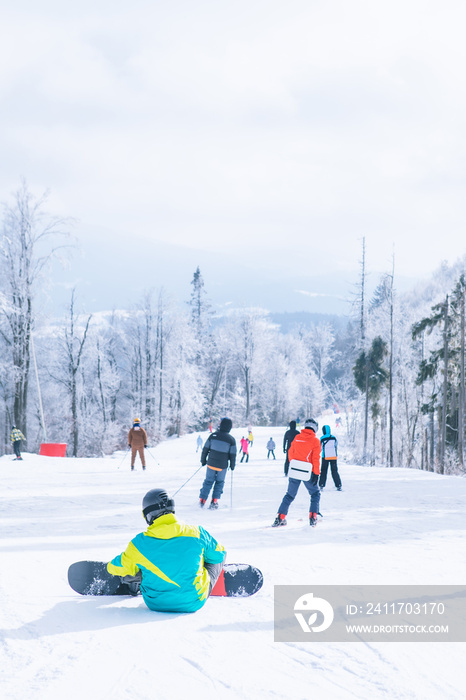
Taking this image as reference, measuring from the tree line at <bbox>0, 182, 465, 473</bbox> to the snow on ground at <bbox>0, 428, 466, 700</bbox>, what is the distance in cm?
1198

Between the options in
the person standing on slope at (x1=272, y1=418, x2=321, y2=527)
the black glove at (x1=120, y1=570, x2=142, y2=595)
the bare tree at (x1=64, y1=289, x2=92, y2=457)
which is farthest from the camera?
the bare tree at (x1=64, y1=289, x2=92, y2=457)

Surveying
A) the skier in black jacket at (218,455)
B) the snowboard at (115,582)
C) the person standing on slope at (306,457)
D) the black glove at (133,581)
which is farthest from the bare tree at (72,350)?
the black glove at (133,581)

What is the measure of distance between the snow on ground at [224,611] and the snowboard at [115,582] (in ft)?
0.33

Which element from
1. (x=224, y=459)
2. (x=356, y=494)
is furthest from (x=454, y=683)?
(x=356, y=494)

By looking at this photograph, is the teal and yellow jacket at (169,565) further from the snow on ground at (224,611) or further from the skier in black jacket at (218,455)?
the skier in black jacket at (218,455)

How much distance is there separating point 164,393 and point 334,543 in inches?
1685

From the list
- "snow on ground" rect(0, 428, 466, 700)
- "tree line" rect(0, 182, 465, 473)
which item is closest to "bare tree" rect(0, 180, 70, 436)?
"tree line" rect(0, 182, 465, 473)

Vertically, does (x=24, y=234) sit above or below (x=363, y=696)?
above

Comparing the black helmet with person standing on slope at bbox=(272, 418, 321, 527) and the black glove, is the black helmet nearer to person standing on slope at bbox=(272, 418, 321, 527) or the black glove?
→ the black glove

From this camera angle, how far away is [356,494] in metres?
12.8

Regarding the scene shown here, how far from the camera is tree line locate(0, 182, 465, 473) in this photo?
23859mm

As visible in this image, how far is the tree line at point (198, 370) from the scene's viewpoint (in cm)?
2386

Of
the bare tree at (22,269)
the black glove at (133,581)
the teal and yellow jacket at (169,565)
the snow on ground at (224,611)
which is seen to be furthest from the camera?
the bare tree at (22,269)

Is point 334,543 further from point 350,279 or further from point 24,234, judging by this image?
point 350,279
